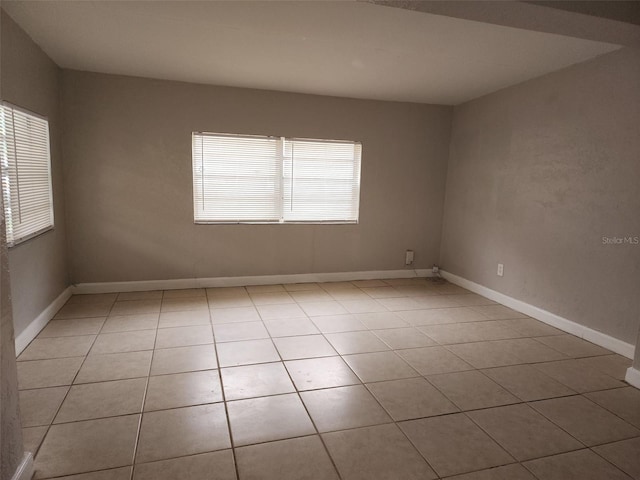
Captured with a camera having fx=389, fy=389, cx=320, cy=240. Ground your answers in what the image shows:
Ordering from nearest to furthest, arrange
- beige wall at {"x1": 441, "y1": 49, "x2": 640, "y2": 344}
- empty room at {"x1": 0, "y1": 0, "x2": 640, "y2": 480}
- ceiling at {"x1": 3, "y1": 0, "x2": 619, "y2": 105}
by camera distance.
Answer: empty room at {"x1": 0, "y1": 0, "x2": 640, "y2": 480}
ceiling at {"x1": 3, "y1": 0, "x2": 619, "y2": 105}
beige wall at {"x1": 441, "y1": 49, "x2": 640, "y2": 344}

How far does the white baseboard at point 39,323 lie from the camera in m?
2.70

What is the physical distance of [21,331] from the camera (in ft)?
8.94

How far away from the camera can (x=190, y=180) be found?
4184 mm

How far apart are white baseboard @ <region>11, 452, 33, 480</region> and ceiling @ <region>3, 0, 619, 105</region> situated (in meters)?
2.41

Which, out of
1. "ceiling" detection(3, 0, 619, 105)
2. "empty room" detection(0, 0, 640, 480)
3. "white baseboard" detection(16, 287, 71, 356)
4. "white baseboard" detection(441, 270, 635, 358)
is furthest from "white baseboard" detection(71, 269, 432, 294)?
"ceiling" detection(3, 0, 619, 105)

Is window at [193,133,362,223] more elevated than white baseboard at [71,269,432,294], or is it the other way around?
window at [193,133,362,223]

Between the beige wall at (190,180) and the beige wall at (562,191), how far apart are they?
2.07 ft

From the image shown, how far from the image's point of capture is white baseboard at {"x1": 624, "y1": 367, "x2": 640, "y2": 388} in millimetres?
2432

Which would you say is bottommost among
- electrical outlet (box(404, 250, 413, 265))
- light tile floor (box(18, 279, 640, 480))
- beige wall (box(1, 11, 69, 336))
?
light tile floor (box(18, 279, 640, 480))

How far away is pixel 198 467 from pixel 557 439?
1.72 metres

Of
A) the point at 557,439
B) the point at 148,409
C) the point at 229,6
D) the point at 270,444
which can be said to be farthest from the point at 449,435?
the point at 229,6

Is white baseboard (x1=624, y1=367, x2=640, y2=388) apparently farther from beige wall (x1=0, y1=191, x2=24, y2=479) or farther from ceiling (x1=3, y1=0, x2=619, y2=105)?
beige wall (x1=0, y1=191, x2=24, y2=479)

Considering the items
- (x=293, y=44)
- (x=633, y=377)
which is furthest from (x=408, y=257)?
(x=293, y=44)

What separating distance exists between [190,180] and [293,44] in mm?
1938
